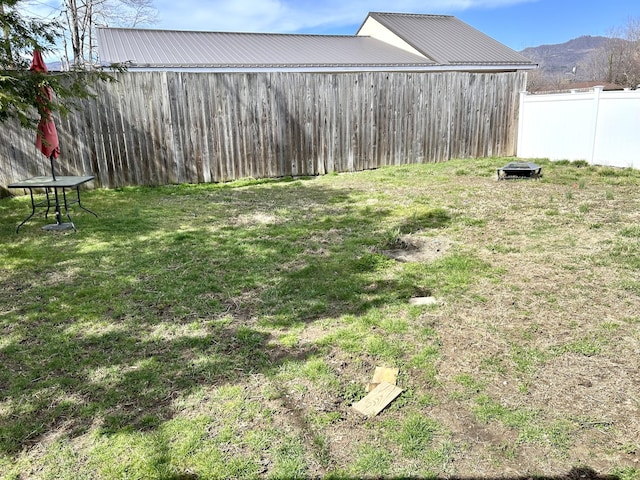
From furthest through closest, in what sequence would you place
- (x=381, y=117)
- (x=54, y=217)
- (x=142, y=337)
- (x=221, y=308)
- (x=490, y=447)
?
(x=381, y=117) < (x=54, y=217) < (x=221, y=308) < (x=142, y=337) < (x=490, y=447)

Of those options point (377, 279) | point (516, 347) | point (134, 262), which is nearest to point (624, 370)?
point (516, 347)

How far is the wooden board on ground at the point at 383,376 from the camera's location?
248 cm

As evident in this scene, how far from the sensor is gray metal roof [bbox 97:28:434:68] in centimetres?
1284

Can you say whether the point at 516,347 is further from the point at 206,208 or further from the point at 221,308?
the point at 206,208

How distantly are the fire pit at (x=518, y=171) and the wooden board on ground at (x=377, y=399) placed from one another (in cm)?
667

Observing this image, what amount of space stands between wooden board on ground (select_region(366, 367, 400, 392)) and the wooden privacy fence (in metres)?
6.79

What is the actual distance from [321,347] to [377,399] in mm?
625

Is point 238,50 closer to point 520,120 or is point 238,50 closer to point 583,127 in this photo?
point 520,120

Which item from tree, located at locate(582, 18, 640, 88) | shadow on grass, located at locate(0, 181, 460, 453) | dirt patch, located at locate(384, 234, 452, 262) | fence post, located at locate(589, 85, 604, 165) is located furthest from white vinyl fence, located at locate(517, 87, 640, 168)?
tree, located at locate(582, 18, 640, 88)

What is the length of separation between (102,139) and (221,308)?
19.0 ft

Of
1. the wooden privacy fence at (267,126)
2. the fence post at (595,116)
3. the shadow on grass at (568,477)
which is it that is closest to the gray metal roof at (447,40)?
the wooden privacy fence at (267,126)

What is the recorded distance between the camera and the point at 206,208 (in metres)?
6.77

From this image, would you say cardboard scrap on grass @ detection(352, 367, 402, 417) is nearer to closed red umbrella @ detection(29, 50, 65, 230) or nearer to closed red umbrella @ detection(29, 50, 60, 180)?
closed red umbrella @ detection(29, 50, 65, 230)

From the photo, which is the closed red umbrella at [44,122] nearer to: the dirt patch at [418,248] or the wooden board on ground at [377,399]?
the dirt patch at [418,248]
